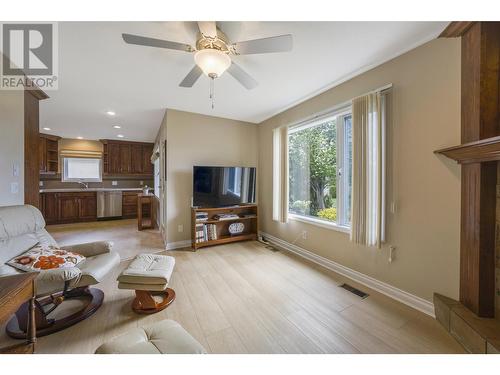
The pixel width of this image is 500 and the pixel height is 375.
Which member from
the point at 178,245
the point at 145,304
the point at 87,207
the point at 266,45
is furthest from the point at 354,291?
the point at 87,207

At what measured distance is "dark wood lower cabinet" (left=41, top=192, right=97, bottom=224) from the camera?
4.93 meters

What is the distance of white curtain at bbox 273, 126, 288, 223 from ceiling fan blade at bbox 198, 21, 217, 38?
1988 mm

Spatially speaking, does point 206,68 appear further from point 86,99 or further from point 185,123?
point 86,99

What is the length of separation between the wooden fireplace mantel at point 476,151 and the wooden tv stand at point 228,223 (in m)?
2.78

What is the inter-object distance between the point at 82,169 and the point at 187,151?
4537mm

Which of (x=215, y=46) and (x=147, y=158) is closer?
(x=215, y=46)

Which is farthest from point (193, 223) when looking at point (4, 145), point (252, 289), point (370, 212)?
point (370, 212)

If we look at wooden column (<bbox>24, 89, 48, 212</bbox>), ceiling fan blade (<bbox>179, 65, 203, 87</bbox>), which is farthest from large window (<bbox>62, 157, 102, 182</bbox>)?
ceiling fan blade (<bbox>179, 65, 203, 87</bbox>)

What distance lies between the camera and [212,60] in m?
1.50

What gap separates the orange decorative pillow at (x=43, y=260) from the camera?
1510mm

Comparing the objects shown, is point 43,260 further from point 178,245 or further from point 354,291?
point 354,291

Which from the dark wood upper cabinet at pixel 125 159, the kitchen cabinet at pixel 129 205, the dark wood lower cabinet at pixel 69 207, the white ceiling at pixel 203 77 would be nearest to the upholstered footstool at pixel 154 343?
the white ceiling at pixel 203 77

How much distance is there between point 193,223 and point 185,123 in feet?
A: 5.67

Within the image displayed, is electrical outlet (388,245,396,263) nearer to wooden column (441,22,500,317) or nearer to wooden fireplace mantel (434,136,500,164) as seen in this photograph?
wooden column (441,22,500,317)
